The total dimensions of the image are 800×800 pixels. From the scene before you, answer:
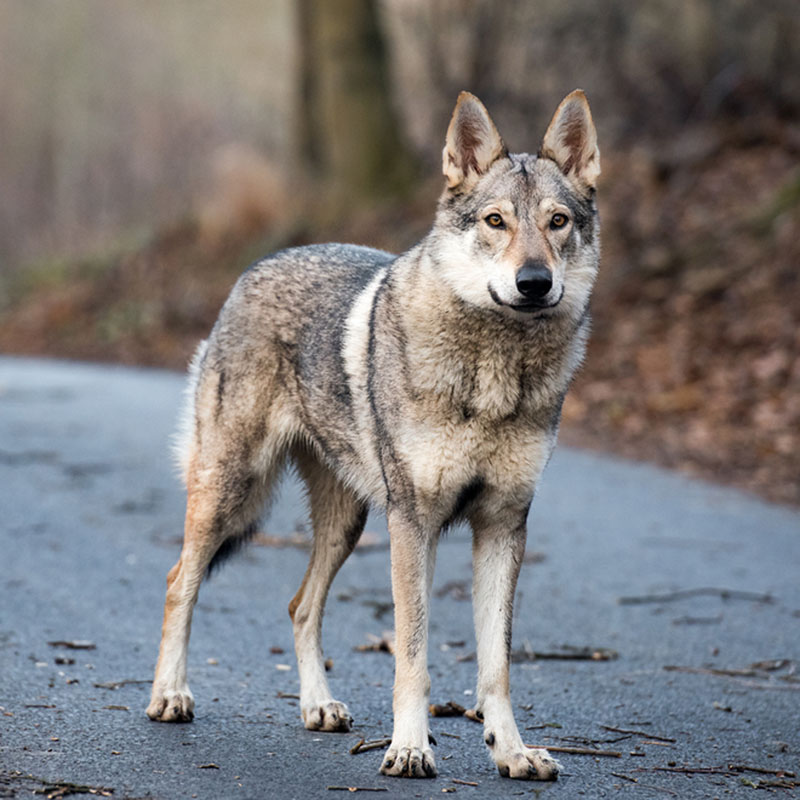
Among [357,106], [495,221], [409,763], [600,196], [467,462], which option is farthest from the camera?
[357,106]

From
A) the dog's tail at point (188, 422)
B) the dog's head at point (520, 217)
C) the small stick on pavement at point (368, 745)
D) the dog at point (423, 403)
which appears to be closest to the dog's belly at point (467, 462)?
the dog at point (423, 403)

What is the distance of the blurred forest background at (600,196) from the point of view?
12.4m

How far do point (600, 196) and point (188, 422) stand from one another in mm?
14061

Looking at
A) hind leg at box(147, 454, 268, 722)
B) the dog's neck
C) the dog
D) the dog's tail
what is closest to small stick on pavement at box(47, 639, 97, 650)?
hind leg at box(147, 454, 268, 722)

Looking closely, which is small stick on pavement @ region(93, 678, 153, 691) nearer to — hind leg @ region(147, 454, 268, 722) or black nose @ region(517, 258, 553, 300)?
hind leg @ region(147, 454, 268, 722)

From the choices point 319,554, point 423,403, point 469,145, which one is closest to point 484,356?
point 423,403

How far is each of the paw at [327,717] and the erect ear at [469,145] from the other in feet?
6.73

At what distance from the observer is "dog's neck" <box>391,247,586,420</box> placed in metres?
4.20

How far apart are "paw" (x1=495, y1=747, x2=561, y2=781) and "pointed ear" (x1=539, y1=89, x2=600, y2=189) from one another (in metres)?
2.12

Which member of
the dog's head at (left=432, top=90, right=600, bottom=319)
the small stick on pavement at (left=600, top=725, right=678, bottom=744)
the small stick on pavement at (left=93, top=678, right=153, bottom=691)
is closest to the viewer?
the dog's head at (left=432, top=90, right=600, bottom=319)

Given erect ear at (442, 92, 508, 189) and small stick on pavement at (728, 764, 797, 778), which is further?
erect ear at (442, 92, 508, 189)

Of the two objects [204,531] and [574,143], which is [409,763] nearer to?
[204,531]

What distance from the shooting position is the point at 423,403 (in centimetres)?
422

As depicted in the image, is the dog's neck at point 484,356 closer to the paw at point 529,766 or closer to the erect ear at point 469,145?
the erect ear at point 469,145
